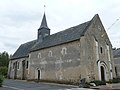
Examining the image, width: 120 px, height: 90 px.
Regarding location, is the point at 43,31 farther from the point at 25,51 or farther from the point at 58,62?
the point at 58,62

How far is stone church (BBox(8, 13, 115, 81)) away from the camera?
2246 cm

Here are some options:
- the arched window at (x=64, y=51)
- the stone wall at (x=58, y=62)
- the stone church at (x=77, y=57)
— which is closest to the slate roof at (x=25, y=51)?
the stone church at (x=77, y=57)

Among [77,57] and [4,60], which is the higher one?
[4,60]

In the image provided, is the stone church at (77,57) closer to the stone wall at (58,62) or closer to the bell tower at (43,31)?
the stone wall at (58,62)

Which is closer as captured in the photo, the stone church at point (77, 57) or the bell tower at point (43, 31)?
the stone church at point (77, 57)

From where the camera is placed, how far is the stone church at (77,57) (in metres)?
22.5

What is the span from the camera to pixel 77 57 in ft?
74.9

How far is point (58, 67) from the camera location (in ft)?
84.1

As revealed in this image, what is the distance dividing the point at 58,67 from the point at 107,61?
8773mm

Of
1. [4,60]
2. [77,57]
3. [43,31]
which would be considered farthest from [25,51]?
[4,60]

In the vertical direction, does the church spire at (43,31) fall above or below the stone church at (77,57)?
above

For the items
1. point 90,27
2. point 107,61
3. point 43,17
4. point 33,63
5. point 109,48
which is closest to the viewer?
point 90,27

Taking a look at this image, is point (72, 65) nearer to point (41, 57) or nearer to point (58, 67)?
point (58, 67)

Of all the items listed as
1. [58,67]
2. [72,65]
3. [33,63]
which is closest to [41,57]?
[33,63]
